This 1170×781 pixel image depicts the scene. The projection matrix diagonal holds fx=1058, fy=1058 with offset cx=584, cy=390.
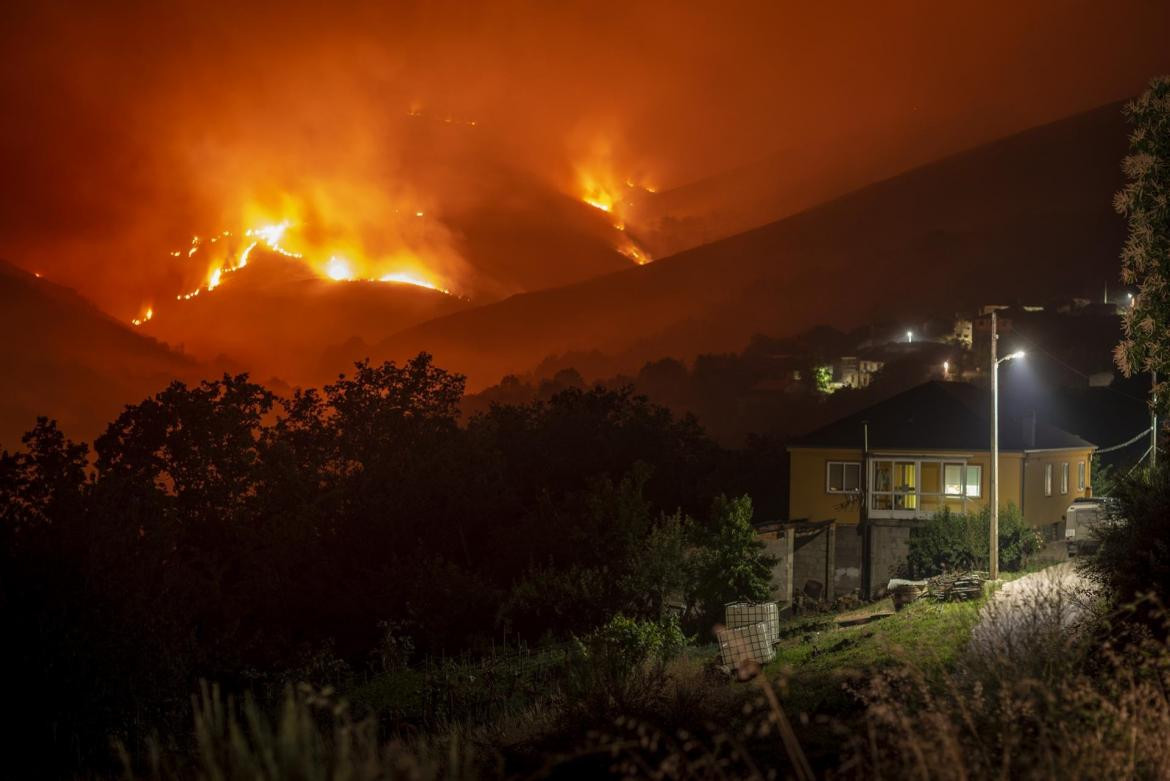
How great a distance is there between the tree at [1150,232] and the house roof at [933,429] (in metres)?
22.4

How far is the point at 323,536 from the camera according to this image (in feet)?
150

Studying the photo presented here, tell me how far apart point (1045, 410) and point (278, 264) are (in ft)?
450

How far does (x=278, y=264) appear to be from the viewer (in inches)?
6713

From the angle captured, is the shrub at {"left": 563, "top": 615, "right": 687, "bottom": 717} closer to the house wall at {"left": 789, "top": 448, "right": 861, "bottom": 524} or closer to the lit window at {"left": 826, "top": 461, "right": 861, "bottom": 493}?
the house wall at {"left": 789, "top": 448, "right": 861, "bottom": 524}

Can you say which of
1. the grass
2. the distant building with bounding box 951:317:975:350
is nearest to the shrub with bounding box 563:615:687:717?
the grass

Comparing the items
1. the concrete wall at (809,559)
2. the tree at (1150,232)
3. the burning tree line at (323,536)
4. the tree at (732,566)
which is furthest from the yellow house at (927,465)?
the tree at (1150,232)

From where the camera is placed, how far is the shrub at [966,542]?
3341cm

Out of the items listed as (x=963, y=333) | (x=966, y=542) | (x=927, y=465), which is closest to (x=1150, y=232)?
(x=966, y=542)

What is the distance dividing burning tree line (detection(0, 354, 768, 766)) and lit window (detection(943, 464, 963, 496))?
33.5 ft

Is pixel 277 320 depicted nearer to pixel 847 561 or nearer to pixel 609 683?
pixel 847 561

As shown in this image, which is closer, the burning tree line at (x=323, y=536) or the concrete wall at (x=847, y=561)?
the burning tree line at (x=323, y=536)

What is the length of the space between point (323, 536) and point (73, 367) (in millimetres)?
98897

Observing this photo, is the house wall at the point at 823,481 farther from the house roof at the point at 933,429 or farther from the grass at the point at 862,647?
the grass at the point at 862,647

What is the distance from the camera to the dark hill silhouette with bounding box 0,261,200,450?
12075cm
